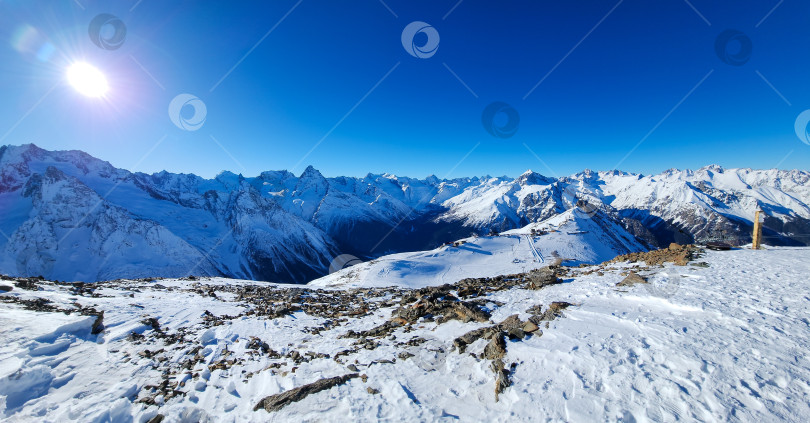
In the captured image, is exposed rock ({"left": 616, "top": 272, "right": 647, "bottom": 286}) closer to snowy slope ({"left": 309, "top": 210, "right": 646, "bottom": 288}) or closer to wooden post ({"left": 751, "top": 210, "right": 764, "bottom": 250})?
wooden post ({"left": 751, "top": 210, "right": 764, "bottom": 250})

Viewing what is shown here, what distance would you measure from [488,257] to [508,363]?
52.7 m

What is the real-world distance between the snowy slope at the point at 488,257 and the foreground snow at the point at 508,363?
26169 millimetres

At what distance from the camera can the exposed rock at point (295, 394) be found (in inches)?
282

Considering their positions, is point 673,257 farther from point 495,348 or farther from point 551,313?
point 495,348

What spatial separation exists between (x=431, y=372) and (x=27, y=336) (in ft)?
45.9

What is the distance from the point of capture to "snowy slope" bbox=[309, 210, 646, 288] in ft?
147

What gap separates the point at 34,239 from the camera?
448 ft

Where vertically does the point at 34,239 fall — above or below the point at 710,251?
above

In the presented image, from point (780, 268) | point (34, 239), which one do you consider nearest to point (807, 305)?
point (780, 268)

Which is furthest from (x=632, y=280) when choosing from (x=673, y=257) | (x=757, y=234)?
(x=757, y=234)

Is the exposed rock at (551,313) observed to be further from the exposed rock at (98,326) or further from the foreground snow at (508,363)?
the exposed rock at (98,326)

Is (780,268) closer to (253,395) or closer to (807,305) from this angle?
(807,305)

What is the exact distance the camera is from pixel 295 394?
292 inches

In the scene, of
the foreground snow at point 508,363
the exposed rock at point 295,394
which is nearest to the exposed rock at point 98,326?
the foreground snow at point 508,363
